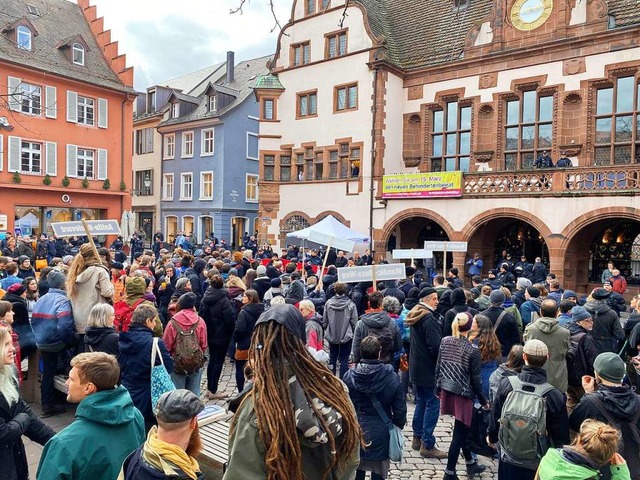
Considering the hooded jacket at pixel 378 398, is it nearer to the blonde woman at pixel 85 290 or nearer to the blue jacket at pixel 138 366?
the blue jacket at pixel 138 366

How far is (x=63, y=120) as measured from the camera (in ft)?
91.0

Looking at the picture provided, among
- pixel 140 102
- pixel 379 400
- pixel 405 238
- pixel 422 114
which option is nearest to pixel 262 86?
pixel 422 114

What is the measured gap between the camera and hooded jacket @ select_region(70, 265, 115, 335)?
612 centimetres

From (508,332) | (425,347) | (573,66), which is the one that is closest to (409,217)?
(573,66)

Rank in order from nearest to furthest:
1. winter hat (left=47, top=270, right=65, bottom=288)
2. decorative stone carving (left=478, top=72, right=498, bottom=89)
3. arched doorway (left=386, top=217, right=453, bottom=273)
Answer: winter hat (left=47, top=270, right=65, bottom=288)
decorative stone carving (left=478, top=72, right=498, bottom=89)
arched doorway (left=386, top=217, right=453, bottom=273)

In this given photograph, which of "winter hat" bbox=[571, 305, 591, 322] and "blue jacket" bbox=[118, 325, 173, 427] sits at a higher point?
"winter hat" bbox=[571, 305, 591, 322]

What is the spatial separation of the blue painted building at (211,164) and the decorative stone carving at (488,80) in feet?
63.4

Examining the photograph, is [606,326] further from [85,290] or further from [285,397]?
[85,290]

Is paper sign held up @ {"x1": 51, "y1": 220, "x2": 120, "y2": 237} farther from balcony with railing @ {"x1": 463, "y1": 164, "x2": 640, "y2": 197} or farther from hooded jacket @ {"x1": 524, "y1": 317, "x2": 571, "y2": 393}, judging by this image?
balcony with railing @ {"x1": 463, "y1": 164, "x2": 640, "y2": 197}

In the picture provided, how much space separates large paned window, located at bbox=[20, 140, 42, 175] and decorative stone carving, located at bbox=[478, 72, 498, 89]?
22924 mm

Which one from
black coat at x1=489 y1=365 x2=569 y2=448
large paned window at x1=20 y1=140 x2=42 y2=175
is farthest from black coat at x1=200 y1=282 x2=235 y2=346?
large paned window at x1=20 y1=140 x2=42 y2=175

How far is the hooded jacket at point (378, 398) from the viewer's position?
409cm

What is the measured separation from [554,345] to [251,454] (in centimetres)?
456

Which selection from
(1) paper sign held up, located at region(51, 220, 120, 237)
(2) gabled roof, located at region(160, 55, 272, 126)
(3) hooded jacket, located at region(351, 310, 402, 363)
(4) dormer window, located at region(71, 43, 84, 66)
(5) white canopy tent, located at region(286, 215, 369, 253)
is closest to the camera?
(3) hooded jacket, located at region(351, 310, 402, 363)
